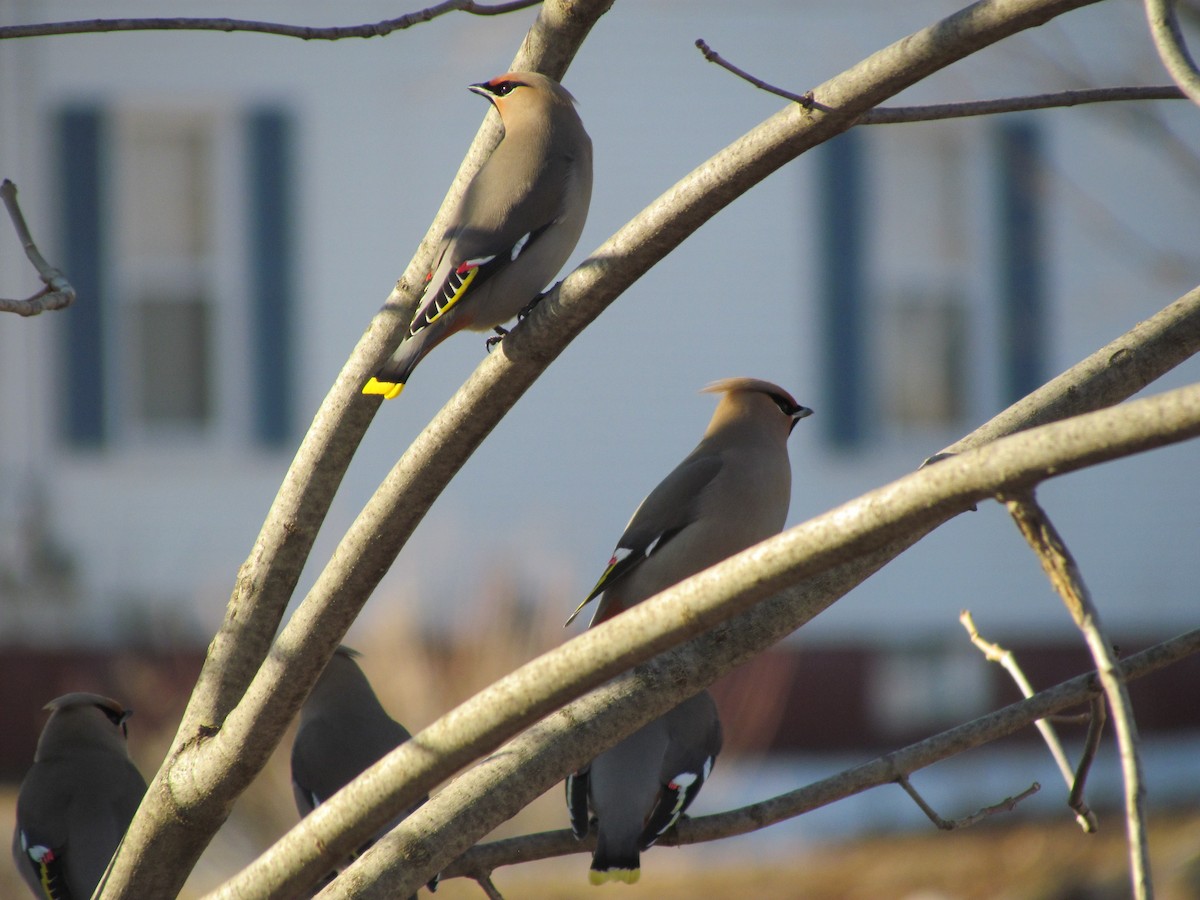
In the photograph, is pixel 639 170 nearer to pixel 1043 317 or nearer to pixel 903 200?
pixel 903 200

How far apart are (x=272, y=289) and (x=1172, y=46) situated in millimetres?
8804

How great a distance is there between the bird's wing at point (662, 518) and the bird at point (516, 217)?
0.65 meters

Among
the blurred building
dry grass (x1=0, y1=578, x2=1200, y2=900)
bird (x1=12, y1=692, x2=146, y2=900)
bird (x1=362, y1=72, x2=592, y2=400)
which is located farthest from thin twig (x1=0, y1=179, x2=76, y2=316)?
the blurred building

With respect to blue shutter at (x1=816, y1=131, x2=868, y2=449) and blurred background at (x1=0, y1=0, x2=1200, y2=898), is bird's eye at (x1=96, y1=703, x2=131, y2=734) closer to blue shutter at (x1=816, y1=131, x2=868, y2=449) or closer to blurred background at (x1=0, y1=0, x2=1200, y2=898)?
blurred background at (x1=0, y1=0, x2=1200, y2=898)

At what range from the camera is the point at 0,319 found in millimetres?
10227

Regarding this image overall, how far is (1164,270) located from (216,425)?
226 inches

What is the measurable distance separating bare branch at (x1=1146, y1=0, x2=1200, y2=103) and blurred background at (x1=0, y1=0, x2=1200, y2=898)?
805cm

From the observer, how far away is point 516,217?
11.7 feet

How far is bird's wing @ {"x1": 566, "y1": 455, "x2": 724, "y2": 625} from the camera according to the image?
3926 millimetres

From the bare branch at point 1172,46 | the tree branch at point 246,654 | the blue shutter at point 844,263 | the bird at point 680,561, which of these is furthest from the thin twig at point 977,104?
the blue shutter at point 844,263

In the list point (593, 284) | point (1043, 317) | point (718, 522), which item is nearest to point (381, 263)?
point (1043, 317)

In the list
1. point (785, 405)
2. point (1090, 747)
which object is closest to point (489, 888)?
point (1090, 747)

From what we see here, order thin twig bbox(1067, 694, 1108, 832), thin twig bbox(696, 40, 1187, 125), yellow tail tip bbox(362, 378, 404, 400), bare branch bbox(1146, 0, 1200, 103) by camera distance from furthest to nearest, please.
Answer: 1. yellow tail tip bbox(362, 378, 404, 400)
2. thin twig bbox(696, 40, 1187, 125)
3. thin twig bbox(1067, 694, 1108, 832)
4. bare branch bbox(1146, 0, 1200, 103)

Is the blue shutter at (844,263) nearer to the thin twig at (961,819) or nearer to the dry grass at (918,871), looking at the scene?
the dry grass at (918,871)
